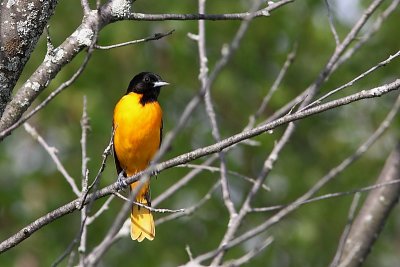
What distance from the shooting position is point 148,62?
9812 millimetres

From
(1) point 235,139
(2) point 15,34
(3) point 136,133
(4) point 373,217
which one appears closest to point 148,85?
(3) point 136,133

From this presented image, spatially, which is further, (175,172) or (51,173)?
(51,173)

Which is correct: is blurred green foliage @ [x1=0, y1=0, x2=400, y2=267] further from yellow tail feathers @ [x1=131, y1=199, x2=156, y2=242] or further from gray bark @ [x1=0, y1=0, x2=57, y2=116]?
gray bark @ [x1=0, y1=0, x2=57, y2=116]

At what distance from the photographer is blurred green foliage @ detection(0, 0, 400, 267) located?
28.8 ft

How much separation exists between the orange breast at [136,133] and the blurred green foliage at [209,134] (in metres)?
2.22

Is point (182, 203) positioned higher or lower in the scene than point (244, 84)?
lower

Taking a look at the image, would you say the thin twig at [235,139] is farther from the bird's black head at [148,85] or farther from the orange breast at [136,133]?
the bird's black head at [148,85]

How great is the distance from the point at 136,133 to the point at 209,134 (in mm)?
2994

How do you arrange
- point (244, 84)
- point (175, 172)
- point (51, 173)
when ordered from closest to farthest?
1. point (175, 172)
2. point (51, 173)
3. point (244, 84)

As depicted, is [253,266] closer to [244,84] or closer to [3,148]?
[244,84]

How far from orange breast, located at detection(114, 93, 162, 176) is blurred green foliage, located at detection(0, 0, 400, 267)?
2.22 metres

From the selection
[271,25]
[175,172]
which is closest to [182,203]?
[175,172]

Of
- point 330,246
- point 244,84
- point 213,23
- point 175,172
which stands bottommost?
point 330,246

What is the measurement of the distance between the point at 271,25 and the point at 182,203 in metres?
2.38
